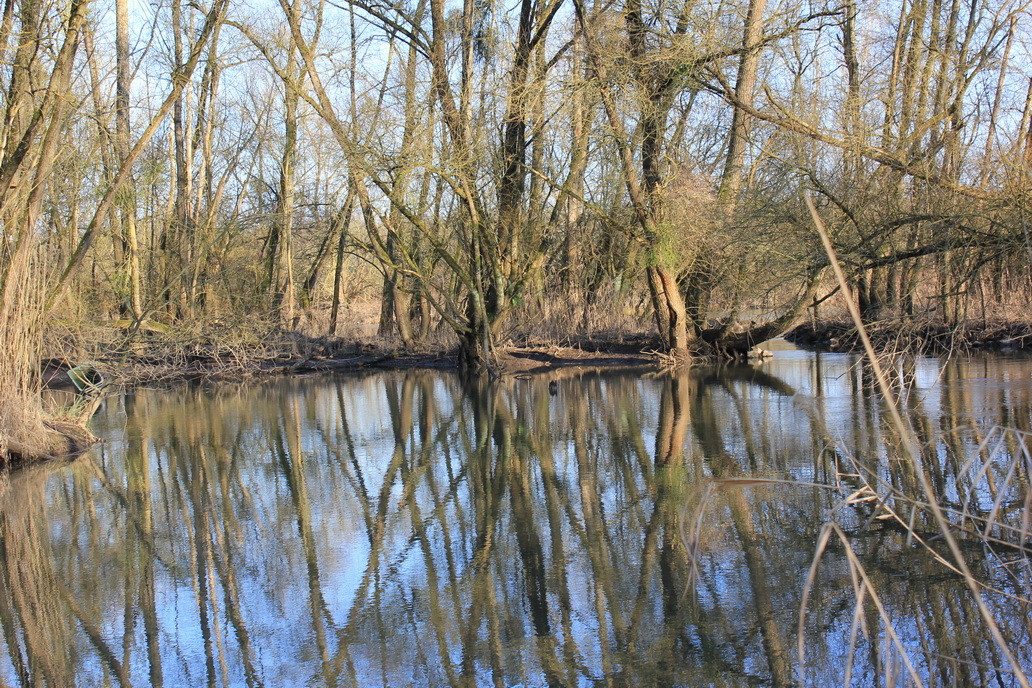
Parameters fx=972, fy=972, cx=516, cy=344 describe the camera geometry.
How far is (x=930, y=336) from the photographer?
35.8ft

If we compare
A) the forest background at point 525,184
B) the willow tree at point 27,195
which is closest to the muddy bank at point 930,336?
the forest background at point 525,184

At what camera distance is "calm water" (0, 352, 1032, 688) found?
3.74m

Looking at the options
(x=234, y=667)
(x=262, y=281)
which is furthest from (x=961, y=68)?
(x=262, y=281)

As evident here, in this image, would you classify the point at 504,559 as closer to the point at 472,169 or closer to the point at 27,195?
the point at 27,195

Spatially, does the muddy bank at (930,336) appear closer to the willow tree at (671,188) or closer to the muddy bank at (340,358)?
the willow tree at (671,188)

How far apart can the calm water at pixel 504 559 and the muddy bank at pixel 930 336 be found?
0.76 meters

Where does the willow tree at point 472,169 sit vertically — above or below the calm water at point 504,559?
above

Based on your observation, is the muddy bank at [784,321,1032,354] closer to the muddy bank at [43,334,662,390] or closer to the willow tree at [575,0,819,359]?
the willow tree at [575,0,819,359]

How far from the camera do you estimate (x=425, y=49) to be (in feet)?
56.1

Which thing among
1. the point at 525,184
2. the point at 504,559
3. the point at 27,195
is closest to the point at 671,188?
the point at 525,184

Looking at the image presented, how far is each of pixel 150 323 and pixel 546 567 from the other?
12998 mm

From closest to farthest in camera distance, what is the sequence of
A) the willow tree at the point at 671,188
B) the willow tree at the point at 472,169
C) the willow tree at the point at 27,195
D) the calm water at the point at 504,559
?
1. the calm water at the point at 504,559
2. the willow tree at the point at 27,195
3. the willow tree at the point at 671,188
4. the willow tree at the point at 472,169

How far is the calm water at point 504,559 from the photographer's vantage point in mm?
3742

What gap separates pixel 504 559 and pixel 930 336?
24.7 ft
